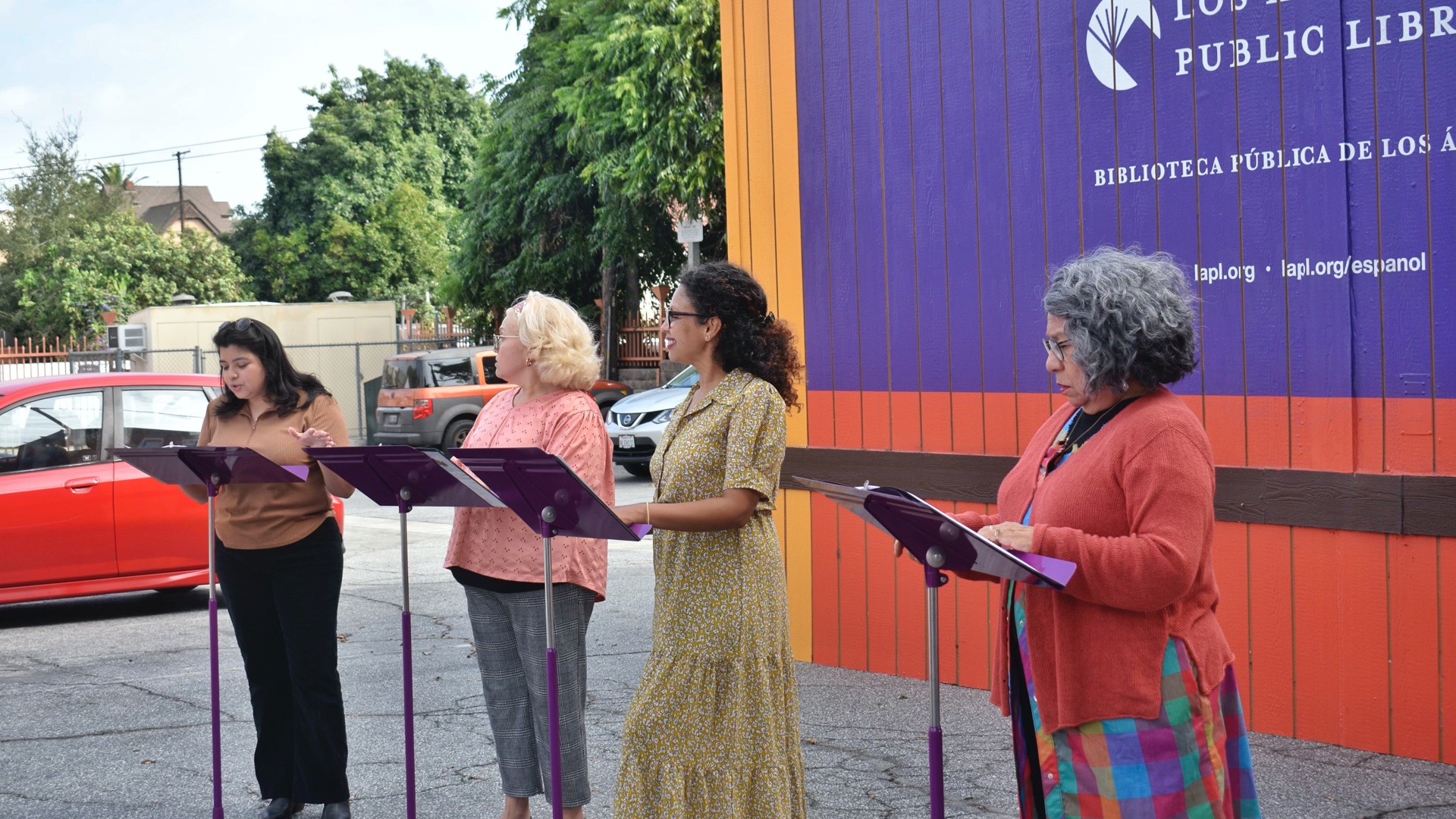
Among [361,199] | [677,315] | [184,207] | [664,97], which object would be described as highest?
[184,207]

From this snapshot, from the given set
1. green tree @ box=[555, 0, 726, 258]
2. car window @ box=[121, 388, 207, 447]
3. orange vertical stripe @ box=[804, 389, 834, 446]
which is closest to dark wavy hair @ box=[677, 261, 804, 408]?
orange vertical stripe @ box=[804, 389, 834, 446]

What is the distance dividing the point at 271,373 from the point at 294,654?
973 millimetres

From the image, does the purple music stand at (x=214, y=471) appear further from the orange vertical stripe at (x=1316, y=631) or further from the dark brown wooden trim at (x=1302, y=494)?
the orange vertical stripe at (x=1316, y=631)

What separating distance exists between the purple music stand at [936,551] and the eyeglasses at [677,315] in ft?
3.68

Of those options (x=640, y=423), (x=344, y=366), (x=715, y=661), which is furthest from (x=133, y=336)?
(x=715, y=661)

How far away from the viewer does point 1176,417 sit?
2.65 metres

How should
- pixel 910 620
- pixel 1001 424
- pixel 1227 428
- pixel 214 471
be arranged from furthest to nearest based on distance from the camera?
pixel 910 620
pixel 1001 424
pixel 1227 428
pixel 214 471

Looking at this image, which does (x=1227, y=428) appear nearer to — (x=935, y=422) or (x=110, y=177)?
(x=935, y=422)

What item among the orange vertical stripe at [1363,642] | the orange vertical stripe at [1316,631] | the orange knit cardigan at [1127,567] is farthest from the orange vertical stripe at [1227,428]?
the orange knit cardigan at [1127,567]

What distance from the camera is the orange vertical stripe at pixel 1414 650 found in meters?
4.93

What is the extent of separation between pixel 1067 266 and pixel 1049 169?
3.32 m

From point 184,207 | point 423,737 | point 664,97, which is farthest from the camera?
point 184,207

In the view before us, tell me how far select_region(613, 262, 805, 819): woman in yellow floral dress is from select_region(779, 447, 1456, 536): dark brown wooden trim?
80.8 inches

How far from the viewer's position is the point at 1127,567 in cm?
259
